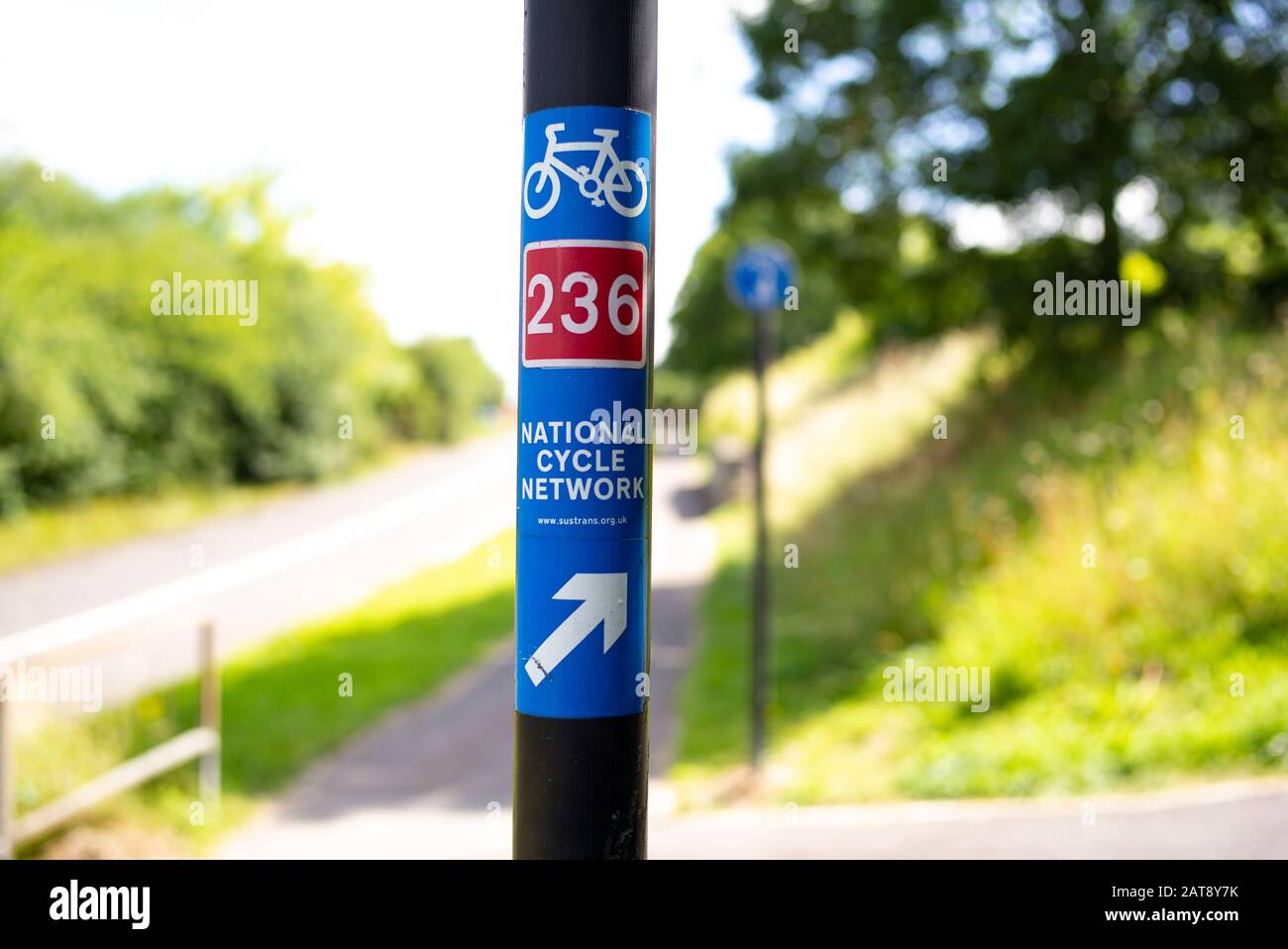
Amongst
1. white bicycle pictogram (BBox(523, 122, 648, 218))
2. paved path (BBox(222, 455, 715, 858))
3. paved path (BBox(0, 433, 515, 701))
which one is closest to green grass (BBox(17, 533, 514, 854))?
paved path (BBox(222, 455, 715, 858))

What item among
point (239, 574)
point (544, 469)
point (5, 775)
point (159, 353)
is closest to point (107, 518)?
point (239, 574)

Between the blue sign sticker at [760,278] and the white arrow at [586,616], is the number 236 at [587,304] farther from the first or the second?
the blue sign sticker at [760,278]

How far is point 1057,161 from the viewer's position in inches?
458

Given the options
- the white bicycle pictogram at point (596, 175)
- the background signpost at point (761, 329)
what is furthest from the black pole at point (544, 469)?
the background signpost at point (761, 329)

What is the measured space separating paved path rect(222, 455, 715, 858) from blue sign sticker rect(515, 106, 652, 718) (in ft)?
9.96

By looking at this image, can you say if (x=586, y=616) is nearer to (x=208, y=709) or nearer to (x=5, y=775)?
(x=5, y=775)

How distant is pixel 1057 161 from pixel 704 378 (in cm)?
2397

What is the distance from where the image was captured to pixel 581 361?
231 cm

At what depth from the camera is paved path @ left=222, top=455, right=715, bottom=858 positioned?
289 inches

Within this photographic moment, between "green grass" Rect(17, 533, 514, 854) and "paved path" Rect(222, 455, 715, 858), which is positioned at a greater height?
"green grass" Rect(17, 533, 514, 854)

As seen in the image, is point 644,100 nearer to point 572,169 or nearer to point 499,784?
point 572,169

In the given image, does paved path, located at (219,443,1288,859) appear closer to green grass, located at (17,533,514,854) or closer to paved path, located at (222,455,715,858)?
paved path, located at (222,455,715,858)
